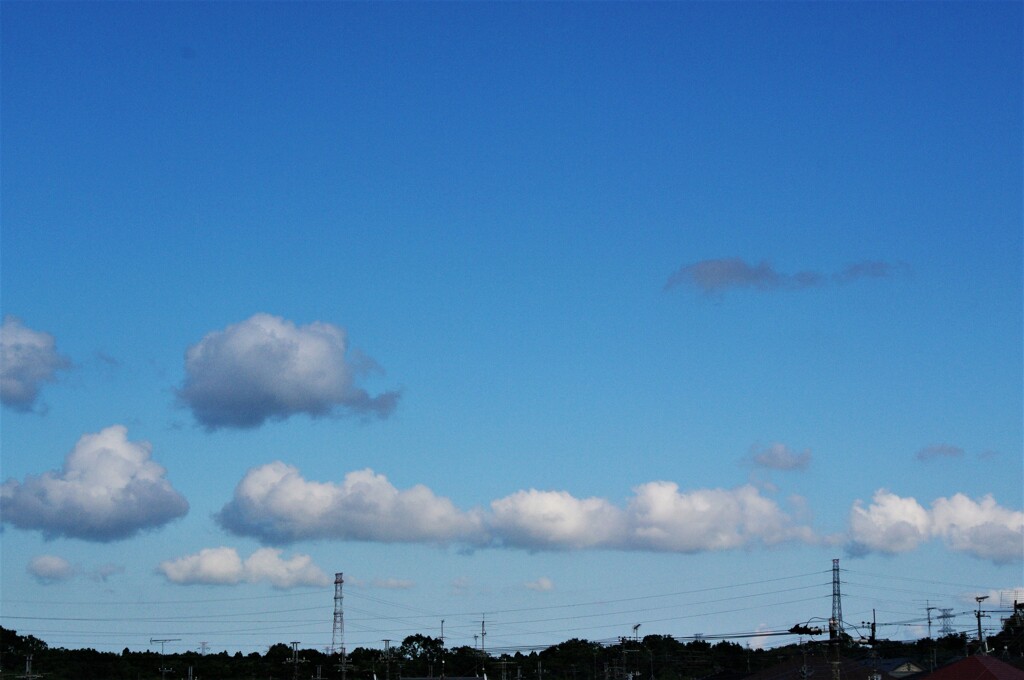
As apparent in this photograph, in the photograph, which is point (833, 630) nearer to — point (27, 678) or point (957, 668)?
point (957, 668)

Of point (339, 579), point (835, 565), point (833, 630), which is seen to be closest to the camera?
point (833, 630)

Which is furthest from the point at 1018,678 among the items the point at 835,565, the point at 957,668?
the point at 835,565

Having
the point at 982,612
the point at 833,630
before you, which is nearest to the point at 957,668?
the point at 833,630

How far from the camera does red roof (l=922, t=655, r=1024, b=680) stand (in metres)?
Result: 138

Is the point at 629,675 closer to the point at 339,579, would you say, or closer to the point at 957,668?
the point at 339,579

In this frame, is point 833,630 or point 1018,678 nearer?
point 833,630

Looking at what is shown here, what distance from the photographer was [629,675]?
198750 mm

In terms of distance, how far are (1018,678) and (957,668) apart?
7.74 meters

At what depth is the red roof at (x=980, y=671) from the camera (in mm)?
138375

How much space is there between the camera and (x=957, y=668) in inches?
5679

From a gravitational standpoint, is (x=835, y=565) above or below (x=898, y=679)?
above

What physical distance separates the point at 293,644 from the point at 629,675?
159 ft

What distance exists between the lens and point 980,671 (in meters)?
140

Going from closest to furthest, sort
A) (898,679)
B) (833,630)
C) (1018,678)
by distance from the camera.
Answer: (833,630) < (1018,678) < (898,679)
